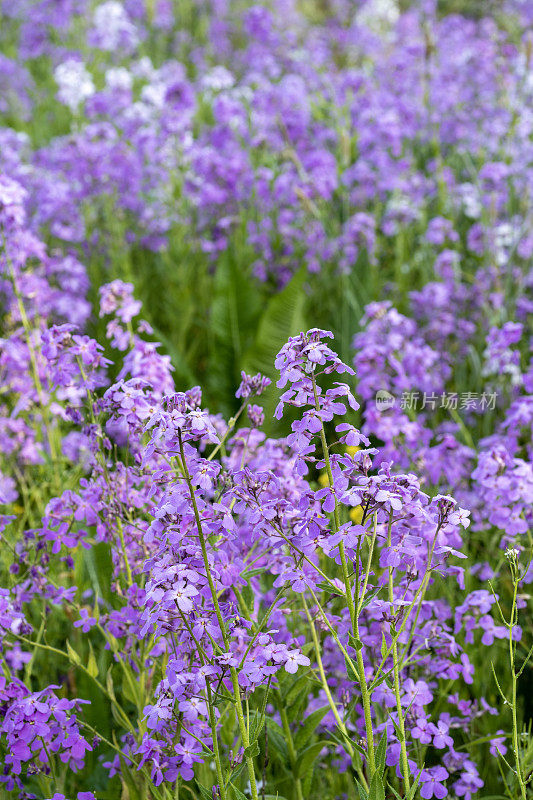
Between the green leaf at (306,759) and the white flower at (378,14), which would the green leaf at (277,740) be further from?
the white flower at (378,14)

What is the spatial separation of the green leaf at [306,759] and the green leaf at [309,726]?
0.02m

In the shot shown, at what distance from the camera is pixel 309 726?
5.25 ft

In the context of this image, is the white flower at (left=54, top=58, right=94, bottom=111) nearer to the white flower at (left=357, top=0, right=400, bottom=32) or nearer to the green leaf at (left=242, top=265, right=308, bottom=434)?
the green leaf at (left=242, top=265, right=308, bottom=434)

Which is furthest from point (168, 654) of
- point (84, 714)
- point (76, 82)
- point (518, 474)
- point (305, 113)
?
point (76, 82)

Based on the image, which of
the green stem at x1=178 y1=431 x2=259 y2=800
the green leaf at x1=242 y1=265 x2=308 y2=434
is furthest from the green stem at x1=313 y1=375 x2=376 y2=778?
the green leaf at x1=242 y1=265 x2=308 y2=434

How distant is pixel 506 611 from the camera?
2346 millimetres

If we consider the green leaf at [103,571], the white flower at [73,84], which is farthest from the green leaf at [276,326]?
the white flower at [73,84]

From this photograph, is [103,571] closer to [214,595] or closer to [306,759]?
[306,759]

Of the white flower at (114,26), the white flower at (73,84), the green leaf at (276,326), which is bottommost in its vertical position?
the green leaf at (276,326)

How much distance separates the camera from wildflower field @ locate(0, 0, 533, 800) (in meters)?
1.29

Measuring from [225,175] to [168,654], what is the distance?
117 inches

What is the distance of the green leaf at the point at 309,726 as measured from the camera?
5.22 feet

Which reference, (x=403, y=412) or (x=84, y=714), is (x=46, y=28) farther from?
(x=84, y=714)

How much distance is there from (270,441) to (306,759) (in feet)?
2.03
